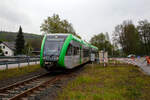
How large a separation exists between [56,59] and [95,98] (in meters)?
5.80

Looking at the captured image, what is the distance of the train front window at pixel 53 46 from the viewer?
37.2ft

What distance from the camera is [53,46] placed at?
11.6 meters

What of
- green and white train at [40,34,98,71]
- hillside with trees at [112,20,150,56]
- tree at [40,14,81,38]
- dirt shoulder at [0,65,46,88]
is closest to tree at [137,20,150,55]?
hillside with trees at [112,20,150,56]

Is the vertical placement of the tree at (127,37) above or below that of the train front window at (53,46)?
above

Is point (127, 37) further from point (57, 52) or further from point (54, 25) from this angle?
point (57, 52)

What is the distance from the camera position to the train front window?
1135 centimetres

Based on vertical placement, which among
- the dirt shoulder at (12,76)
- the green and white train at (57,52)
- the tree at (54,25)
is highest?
the tree at (54,25)

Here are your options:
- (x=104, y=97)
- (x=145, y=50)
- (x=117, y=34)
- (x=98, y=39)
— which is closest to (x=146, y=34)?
(x=145, y=50)

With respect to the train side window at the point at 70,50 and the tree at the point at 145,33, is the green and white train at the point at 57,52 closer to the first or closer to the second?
the train side window at the point at 70,50

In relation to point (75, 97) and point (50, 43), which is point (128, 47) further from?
point (75, 97)

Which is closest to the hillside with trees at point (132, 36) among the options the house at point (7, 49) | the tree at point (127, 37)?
the tree at point (127, 37)

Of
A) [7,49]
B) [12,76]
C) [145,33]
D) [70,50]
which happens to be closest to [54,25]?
[70,50]

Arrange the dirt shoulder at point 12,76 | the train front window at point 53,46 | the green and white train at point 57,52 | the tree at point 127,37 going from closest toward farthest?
the dirt shoulder at point 12,76 < the green and white train at point 57,52 < the train front window at point 53,46 < the tree at point 127,37

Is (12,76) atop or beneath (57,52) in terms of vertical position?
beneath
